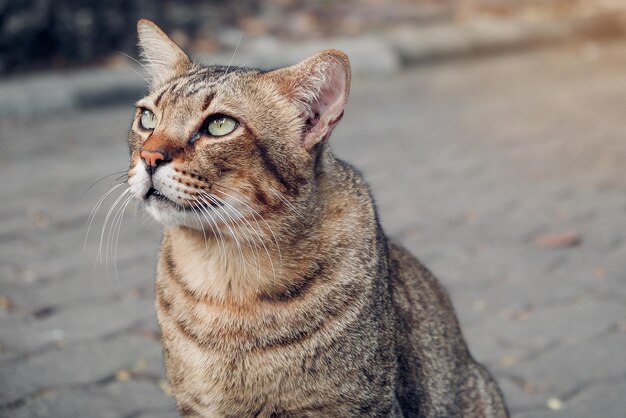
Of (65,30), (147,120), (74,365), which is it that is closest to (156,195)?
(147,120)

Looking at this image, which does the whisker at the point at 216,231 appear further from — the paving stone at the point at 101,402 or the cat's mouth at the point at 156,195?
the paving stone at the point at 101,402

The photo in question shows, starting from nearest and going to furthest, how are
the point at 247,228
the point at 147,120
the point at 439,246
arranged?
the point at 247,228 → the point at 147,120 → the point at 439,246

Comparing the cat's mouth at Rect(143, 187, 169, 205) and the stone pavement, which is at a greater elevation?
the cat's mouth at Rect(143, 187, 169, 205)

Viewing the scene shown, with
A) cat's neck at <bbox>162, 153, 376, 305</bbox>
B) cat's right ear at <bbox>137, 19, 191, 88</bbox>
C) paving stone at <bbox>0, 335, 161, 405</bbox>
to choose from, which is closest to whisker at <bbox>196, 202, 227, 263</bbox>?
cat's neck at <bbox>162, 153, 376, 305</bbox>

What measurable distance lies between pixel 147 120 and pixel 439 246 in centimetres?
242

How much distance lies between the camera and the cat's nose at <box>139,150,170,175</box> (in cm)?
223

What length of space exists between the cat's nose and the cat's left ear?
1.27ft

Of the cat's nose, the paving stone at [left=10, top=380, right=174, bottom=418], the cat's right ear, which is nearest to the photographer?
the cat's nose

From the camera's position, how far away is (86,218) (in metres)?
4.84

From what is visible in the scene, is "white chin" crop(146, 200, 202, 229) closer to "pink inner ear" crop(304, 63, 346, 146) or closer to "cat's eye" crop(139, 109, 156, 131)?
"cat's eye" crop(139, 109, 156, 131)

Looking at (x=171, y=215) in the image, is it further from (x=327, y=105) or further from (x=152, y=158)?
(x=327, y=105)

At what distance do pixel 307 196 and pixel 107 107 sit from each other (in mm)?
5408

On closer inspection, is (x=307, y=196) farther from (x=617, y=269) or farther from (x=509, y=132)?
(x=509, y=132)

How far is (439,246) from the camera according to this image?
460cm
